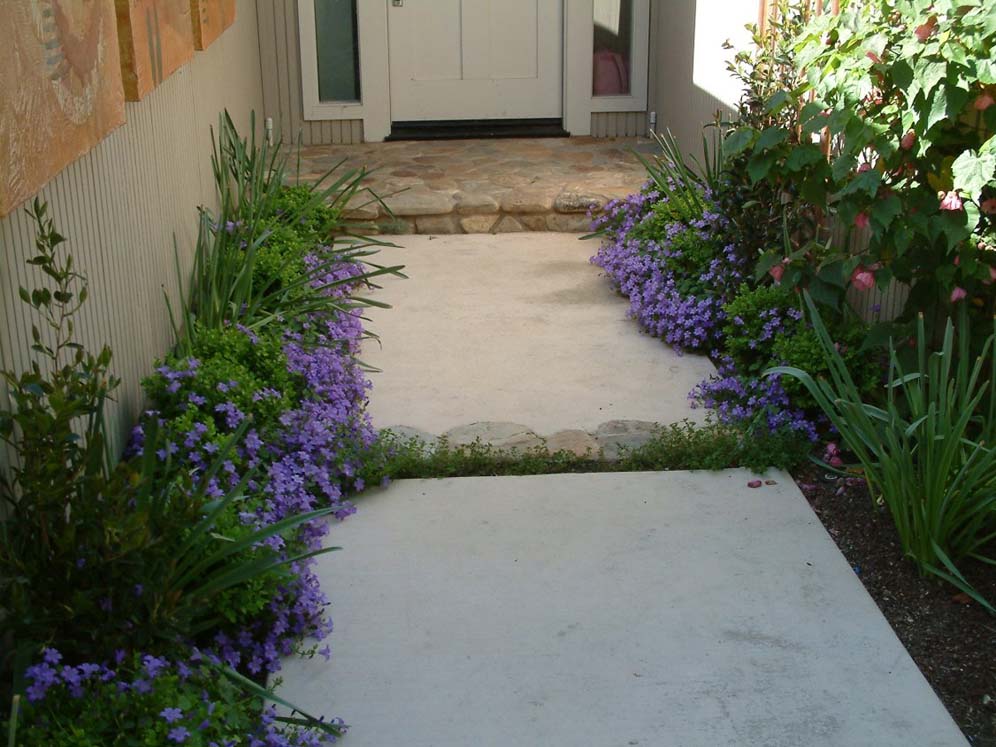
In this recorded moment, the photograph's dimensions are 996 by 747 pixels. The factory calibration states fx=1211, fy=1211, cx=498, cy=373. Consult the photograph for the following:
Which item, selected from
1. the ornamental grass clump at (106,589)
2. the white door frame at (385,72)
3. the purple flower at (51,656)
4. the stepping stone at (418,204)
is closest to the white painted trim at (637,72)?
the white door frame at (385,72)

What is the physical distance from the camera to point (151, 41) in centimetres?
366

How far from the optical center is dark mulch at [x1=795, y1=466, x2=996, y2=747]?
2699 mm

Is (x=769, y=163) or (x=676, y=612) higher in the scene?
(x=769, y=163)

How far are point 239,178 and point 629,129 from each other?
3.39 meters

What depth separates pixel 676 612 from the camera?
3.00 m

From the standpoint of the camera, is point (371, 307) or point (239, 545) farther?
point (371, 307)

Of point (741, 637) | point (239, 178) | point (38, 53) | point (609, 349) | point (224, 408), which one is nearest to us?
point (38, 53)

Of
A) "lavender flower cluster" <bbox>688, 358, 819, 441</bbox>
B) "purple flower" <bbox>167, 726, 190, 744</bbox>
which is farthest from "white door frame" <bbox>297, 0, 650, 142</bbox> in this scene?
"purple flower" <bbox>167, 726, 190, 744</bbox>

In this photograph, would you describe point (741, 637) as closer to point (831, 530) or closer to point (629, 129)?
point (831, 530)

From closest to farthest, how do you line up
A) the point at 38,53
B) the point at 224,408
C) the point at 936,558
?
the point at 38,53 < the point at 936,558 < the point at 224,408

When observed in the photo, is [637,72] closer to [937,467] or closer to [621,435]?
[621,435]

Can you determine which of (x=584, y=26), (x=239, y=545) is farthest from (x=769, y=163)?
(x=584, y=26)

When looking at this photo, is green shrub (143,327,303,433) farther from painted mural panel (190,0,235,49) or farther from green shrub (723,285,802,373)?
green shrub (723,285,802,373)

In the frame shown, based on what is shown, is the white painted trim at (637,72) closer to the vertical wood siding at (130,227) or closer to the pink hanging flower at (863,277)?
the vertical wood siding at (130,227)
